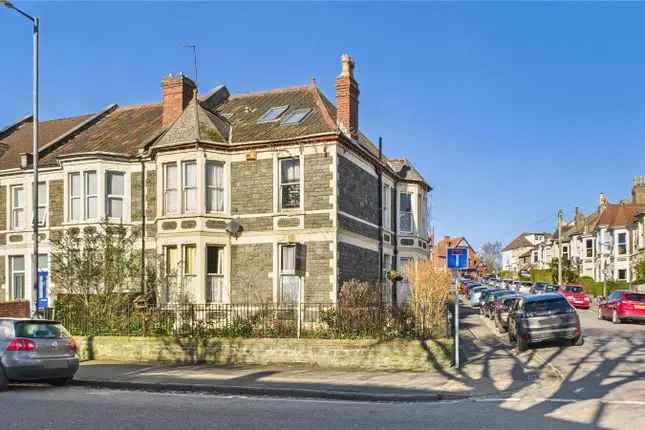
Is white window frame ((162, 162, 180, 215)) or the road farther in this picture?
white window frame ((162, 162, 180, 215))

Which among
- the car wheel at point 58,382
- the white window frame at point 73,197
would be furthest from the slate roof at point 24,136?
the car wheel at point 58,382

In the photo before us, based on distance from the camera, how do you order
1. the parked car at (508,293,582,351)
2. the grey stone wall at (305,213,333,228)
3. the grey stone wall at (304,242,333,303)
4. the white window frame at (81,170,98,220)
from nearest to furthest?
the parked car at (508,293,582,351) < the grey stone wall at (304,242,333,303) < the grey stone wall at (305,213,333,228) < the white window frame at (81,170,98,220)

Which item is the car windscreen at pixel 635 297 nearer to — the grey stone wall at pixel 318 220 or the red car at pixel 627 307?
the red car at pixel 627 307

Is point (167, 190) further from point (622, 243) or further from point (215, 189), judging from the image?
point (622, 243)

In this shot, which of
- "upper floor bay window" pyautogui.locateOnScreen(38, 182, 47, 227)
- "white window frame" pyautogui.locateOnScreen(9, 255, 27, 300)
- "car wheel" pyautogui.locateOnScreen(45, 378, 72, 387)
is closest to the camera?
"car wheel" pyautogui.locateOnScreen(45, 378, 72, 387)

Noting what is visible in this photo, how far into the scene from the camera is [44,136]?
32656mm

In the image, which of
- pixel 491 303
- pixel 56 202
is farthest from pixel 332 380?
pixel 491 303

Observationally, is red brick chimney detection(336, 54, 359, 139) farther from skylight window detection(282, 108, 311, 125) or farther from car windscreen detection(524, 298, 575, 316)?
car windscreen detection(524, 298, 575, 316)

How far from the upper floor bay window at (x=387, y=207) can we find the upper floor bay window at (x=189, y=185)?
8.75 metres

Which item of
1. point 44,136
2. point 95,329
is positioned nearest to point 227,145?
point 95,329

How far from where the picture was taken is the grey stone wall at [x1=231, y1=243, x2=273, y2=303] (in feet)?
80.0

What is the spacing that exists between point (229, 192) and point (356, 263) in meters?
5.35

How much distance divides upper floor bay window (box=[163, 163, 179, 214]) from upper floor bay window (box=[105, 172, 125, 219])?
2460 mm

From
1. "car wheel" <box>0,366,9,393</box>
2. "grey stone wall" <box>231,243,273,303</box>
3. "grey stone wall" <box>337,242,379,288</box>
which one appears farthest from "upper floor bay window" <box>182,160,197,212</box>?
"car wheel" <box>0,366,9,393</box>
